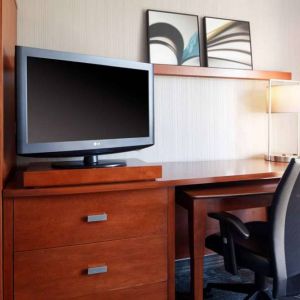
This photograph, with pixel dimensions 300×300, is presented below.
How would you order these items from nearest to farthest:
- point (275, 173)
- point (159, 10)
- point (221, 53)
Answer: point (275, 173)
point (159, 10)
point (221, 53)

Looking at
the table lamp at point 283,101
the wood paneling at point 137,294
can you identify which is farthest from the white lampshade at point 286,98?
the wood paneling at point 137,294

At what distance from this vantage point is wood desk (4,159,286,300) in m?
1.23

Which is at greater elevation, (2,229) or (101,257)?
(2,229)

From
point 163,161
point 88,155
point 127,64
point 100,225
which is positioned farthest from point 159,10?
point 100,225

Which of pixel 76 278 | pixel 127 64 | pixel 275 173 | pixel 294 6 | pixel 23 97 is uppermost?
pixel 294 6

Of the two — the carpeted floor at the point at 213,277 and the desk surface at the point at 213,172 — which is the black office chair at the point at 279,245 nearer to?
the desk surface at the point at 213,172

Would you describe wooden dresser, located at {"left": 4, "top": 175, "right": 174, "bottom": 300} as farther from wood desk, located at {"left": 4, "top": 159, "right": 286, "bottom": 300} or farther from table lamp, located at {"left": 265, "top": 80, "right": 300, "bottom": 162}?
table lamp, located at {"left": 265, "top": 80, "right": 300, "bottom": 162}

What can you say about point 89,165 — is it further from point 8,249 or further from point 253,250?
point 253,250

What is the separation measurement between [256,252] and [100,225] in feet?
2.23

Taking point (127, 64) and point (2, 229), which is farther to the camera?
point (127, 64)

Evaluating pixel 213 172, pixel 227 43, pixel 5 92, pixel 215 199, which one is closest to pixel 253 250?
pixel 215 199

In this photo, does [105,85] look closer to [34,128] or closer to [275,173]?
[34,128]

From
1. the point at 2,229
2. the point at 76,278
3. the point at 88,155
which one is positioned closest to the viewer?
the point at 2,229

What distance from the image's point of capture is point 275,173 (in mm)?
1671
